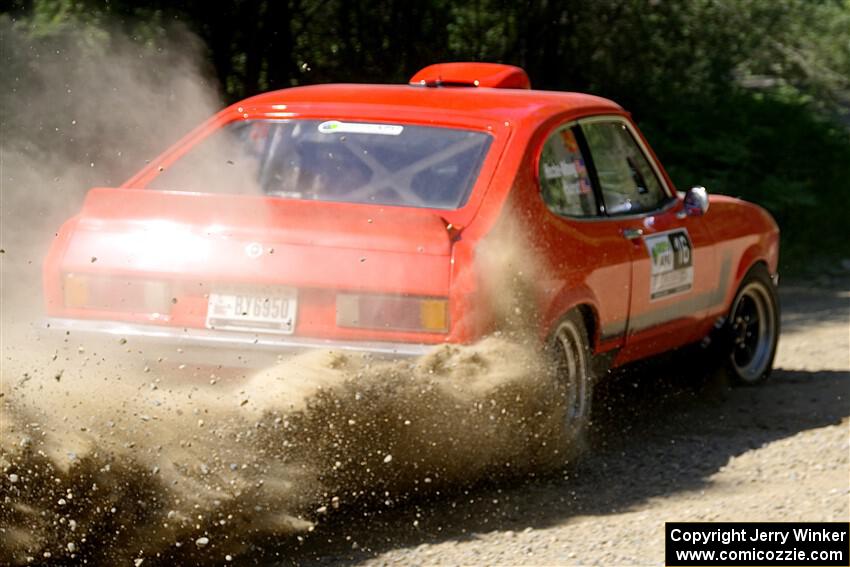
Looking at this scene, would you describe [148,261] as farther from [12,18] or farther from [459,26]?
[459,26]

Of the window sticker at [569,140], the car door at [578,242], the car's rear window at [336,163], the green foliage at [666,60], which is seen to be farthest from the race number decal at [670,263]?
the green foliage at [666,60]

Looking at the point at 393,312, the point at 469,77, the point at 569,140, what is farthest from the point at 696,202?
the point at 393,312

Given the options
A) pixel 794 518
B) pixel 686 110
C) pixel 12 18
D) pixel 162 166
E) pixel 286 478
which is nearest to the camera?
pixel 286 478

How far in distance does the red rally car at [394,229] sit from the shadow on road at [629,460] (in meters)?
0.41

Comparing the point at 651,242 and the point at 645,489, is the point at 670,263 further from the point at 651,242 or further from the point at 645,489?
the point at 645,489

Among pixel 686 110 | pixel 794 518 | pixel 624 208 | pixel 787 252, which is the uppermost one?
pixel 624 208

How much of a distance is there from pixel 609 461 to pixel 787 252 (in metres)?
7.97

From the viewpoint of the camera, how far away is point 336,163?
655cm

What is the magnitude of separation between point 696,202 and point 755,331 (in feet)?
4.54

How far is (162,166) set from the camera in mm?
6777

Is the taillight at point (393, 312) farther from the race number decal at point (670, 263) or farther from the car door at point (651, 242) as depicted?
→ the race number decal at point (670, 263)

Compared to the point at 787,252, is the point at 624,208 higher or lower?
higher

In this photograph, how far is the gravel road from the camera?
17.5 ft

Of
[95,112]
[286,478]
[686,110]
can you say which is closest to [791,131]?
[686,110]
